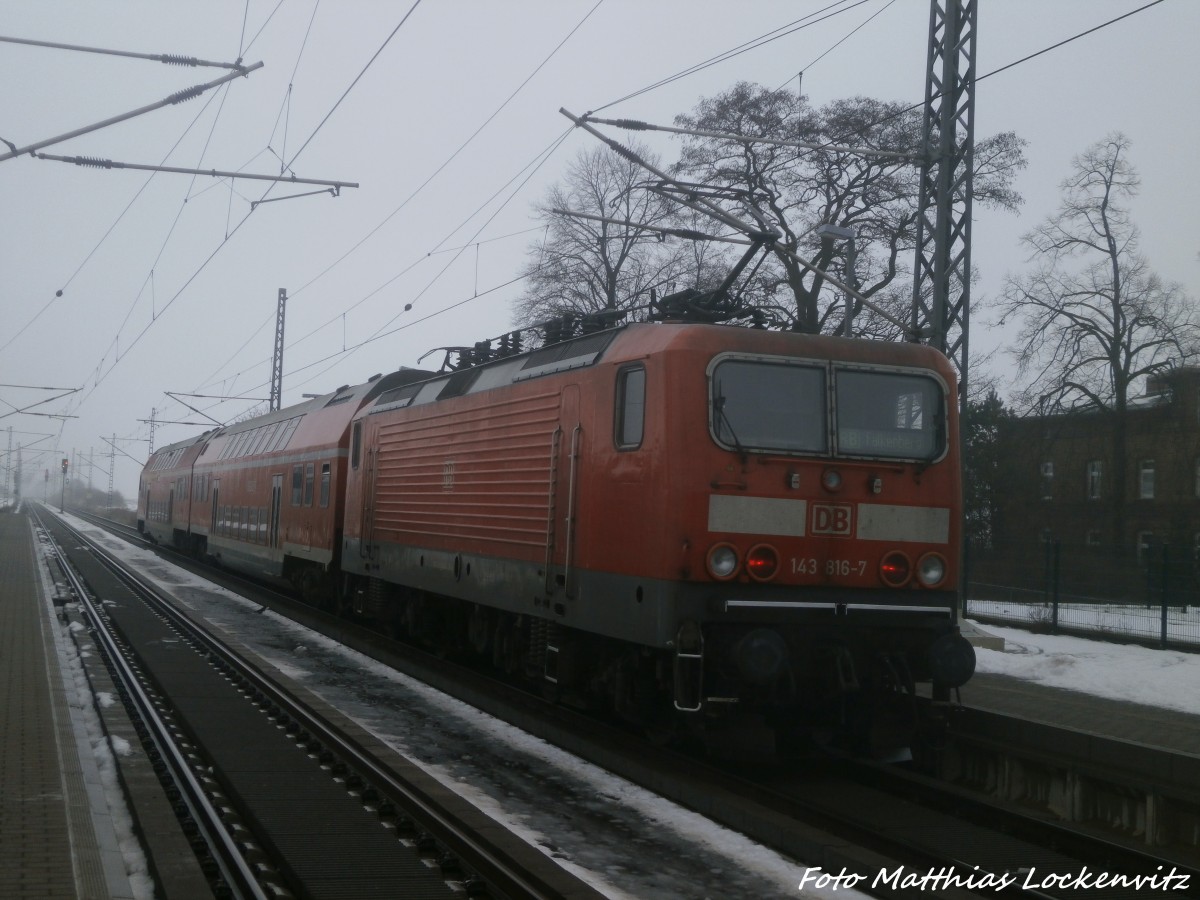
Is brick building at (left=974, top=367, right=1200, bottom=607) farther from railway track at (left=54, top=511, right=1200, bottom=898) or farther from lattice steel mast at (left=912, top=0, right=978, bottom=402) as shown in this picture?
railway track at (left=54, top=511, right=1200, bottom=898)

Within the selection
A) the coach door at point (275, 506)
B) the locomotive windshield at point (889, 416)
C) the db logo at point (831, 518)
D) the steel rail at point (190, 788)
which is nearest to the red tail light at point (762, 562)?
the db logo at point (831, 518)

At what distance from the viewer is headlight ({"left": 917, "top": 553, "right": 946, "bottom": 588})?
8.97 m

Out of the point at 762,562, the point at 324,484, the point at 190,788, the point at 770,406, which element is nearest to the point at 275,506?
the point at 324,484

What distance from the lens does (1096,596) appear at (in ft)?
64.3

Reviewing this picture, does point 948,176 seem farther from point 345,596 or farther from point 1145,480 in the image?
point 1145,480

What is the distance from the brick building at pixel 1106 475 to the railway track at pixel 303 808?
67.8ft

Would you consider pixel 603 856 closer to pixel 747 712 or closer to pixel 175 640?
pixel 747 712

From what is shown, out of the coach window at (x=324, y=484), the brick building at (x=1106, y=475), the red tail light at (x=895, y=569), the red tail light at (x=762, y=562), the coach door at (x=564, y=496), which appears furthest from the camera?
the brick building at (x=1106, y=475)

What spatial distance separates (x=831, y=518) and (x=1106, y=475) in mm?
30673

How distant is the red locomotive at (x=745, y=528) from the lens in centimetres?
842

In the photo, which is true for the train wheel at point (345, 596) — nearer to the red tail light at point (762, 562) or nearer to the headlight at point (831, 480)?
the red tail light at point (762, 562)

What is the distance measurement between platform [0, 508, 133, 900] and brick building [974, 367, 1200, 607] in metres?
21.7

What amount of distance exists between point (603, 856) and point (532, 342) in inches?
1123

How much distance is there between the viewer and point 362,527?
54.3 ft
